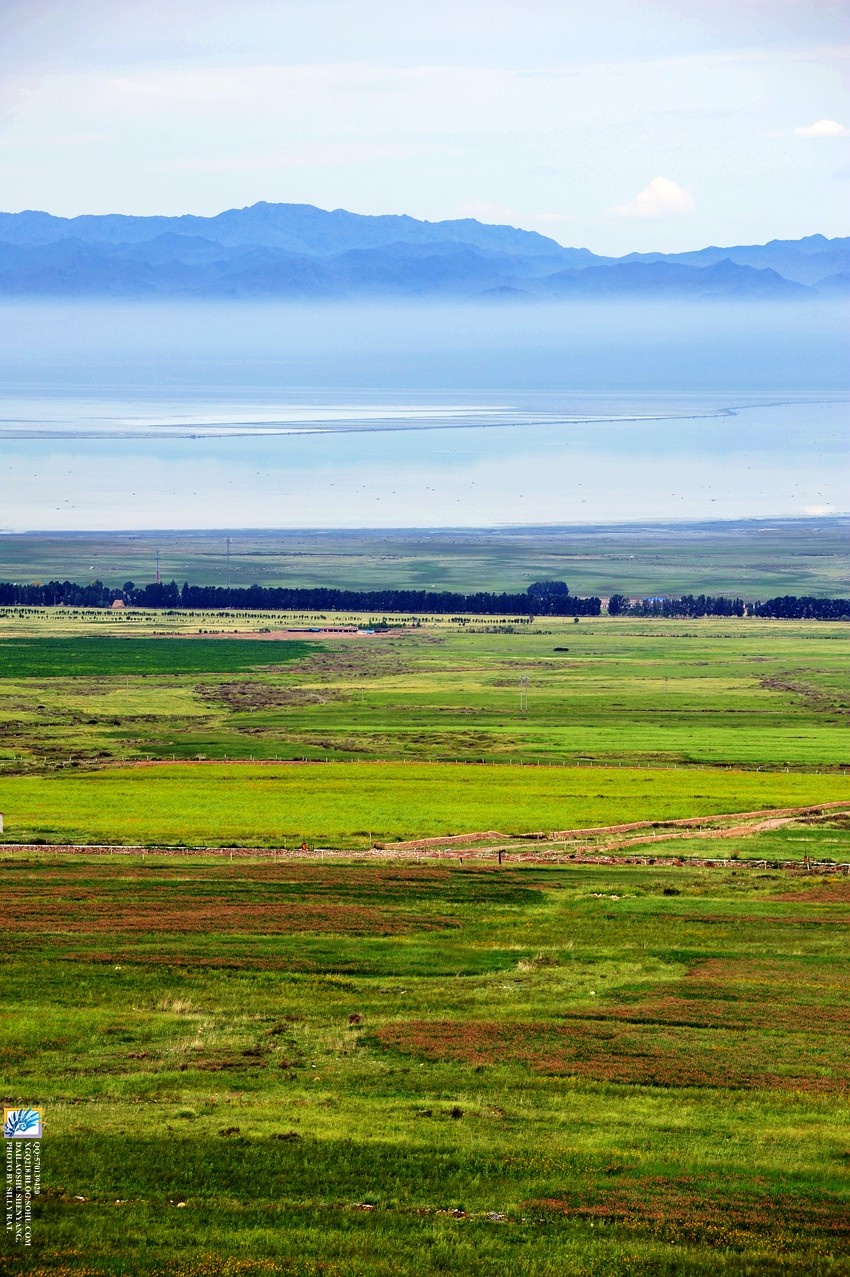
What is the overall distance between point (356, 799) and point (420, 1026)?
1108 inches

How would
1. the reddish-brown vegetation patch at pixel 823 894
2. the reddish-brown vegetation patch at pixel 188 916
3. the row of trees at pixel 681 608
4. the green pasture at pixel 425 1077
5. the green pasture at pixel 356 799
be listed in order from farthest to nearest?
1. the row of trees at pixel 681 608
2. the green pasture at pixel 356 799
3. the reddish-brown vegetation patch at pixel 823 894
4. the reddish-brown vegetation patch at pixel 188 916
5. the green pasture at pixel 425 1077

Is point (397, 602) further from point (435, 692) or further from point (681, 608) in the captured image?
point (435, 692)

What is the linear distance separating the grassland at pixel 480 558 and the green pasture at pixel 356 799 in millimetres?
89116

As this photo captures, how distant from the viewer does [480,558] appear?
17212cm

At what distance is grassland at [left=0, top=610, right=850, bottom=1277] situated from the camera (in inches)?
721

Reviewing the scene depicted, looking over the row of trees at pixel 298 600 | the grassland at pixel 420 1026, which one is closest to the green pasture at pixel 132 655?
the row of trees at pixel 298 600

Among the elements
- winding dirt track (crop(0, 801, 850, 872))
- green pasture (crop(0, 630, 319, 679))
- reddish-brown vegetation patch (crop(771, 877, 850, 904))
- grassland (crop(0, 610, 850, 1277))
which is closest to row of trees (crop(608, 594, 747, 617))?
green pasture (crop(0, 630, 319, 679))

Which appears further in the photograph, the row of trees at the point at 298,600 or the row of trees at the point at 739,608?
the row of trees at the point at 298,600

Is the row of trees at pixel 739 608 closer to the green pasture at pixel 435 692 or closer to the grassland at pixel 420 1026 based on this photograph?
the green pasture at pixel 435 692

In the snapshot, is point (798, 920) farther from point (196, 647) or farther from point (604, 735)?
point (196, 647)

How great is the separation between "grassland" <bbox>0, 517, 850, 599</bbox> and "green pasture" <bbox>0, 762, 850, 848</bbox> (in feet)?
292

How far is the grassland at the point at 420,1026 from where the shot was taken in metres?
18.3

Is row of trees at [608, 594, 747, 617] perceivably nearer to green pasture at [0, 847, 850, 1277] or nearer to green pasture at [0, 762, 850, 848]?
green pasture at [0, 762, 850, 848]

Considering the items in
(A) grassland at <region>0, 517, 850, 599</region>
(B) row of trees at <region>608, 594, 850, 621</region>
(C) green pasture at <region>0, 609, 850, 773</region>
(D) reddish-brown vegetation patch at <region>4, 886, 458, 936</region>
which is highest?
(A) grassland at <region>0, 517, 850, 599</region>
